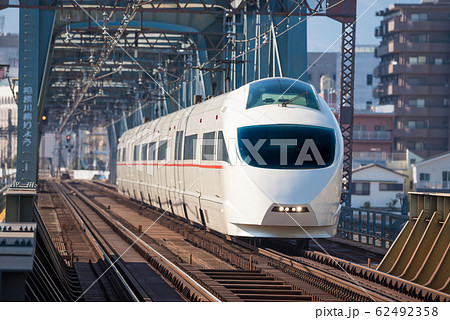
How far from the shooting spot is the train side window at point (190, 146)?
920 inches

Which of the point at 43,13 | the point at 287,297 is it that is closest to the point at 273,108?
the point at 287,297

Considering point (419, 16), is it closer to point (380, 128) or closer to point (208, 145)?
point (380, 128)

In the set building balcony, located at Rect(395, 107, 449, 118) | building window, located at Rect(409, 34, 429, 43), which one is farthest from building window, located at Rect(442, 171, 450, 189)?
building window, located at Rect(409, 34, 429, 43)

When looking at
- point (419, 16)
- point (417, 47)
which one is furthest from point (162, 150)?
point (419, 16)

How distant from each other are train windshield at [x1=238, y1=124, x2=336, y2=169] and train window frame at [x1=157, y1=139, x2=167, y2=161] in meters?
10.7

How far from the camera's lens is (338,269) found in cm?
1727

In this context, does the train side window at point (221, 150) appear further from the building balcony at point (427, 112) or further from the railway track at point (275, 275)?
the building balcony at point (427, 112)

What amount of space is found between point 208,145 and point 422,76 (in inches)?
3003

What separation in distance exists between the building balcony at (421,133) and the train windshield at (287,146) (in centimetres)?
7608

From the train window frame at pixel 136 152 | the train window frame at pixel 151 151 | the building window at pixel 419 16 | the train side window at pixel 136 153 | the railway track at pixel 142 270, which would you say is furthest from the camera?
the building window at pixel 419 16

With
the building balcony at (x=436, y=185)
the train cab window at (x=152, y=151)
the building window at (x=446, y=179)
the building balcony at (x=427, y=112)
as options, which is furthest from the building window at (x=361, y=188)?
the train cab window at (x=152, y=151)

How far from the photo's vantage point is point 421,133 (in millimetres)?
92938
